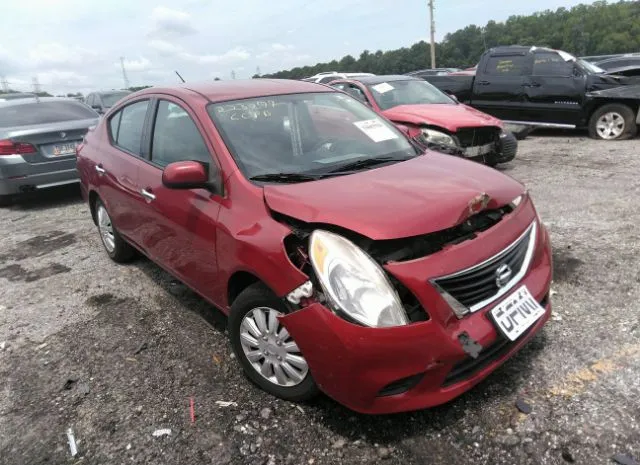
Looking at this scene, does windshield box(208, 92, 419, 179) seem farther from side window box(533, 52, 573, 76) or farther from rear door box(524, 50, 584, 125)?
side window box(533, 52, 573, 76)

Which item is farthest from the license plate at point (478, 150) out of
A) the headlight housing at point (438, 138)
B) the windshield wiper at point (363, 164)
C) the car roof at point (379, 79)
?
the windshield wiper at point (363, 164)

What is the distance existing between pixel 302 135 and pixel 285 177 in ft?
1.77

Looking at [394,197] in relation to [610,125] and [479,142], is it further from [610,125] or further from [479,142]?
[610,125]

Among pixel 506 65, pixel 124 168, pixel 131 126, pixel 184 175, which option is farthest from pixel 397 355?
pixel 506 65

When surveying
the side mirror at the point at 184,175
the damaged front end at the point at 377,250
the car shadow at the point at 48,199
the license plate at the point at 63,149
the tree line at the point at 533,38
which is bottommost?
the car shadow at the point at 48,199

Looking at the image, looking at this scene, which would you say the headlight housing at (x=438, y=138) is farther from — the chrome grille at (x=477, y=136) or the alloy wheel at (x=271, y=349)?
the alloy wheel at (x=271, y=349)

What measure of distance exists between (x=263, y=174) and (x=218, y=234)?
42 centimetres

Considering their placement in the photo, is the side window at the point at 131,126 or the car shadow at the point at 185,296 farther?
the side window at the point at 131,126

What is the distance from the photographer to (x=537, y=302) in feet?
8.43

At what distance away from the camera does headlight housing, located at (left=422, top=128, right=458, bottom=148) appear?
22.0 feet

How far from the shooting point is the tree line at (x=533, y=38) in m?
46.8

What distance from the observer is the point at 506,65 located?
10445 millimetres

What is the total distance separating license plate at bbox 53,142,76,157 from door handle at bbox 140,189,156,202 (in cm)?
419

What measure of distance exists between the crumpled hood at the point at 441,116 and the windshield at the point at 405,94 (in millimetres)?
290
